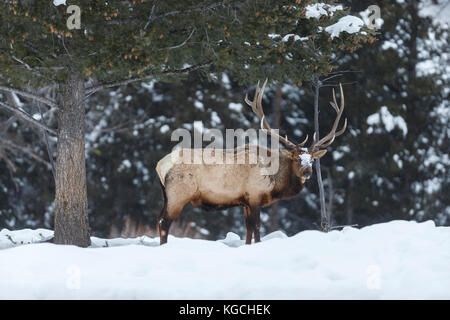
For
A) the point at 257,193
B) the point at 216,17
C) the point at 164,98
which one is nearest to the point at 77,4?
the point at 216,17

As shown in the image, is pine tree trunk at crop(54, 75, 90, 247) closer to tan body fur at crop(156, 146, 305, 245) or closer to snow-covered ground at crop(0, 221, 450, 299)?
tan body fur at crop(156, 146, 305, 245)

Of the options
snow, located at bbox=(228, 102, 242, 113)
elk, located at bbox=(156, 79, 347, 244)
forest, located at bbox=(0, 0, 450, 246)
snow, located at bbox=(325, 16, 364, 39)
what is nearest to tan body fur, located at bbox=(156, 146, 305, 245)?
elk, located at bbox=(156, 79, 347, 244)

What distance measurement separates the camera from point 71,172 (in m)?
7.61

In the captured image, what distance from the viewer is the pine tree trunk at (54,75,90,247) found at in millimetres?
7613

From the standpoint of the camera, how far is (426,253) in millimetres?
5812

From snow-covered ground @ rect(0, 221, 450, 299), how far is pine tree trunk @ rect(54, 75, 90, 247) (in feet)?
5.88

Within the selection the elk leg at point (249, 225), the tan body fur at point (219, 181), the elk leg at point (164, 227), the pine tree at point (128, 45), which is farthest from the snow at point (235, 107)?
the elk leg at point (164, 227)

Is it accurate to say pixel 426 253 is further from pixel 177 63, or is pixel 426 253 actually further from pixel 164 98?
pixel 164 98

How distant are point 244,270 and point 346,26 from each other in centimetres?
357

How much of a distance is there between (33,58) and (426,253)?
15.5 feet

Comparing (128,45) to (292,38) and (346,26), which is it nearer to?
(292,38)

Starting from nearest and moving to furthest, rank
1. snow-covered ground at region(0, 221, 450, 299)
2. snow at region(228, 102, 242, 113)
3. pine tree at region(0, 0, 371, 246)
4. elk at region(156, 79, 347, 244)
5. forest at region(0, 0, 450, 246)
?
snow-covered ground at region(0, 221, 450, 299) → pine tree at region(0, 0, 371, 246) → elk at region(156, 79, 347, 244) → forest at region(0, 0, 450, 246) → snow at region(228, 102, 242, 113)

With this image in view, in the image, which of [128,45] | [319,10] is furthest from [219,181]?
[319,10]

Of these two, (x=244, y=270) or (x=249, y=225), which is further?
(x=249, y=225)
